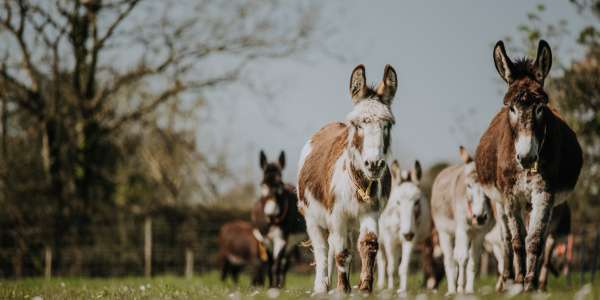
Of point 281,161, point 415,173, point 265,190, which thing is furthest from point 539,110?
point 281,161

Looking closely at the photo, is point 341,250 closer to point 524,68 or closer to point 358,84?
point 358,84

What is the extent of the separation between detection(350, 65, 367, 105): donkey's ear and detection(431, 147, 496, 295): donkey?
12.1 feet

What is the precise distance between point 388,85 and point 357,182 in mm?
1057

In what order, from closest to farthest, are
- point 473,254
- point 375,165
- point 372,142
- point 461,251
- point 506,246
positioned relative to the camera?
point 375,165
point 372,142
point 506,246
point 461,251
point 473,254

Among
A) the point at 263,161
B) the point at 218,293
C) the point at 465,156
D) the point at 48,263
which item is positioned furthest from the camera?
the point at 48,263

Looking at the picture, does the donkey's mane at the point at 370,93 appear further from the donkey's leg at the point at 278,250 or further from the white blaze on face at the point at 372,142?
the donkey's leg at the point at 278,250

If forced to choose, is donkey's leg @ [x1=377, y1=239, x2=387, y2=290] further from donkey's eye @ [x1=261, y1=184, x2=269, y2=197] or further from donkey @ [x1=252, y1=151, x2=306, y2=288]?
donkey's eye @ [x1=261, y1=184, x2=269, y2=197]

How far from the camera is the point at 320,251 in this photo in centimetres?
695

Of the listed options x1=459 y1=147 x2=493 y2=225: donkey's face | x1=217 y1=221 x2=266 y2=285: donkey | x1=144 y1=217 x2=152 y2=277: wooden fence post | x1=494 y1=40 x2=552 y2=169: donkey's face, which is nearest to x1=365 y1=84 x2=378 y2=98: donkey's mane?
x1=494 y1=40 x2=552 y2=169: donkey's face

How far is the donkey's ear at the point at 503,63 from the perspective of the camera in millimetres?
6438

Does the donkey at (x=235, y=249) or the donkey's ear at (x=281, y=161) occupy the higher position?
the donkey's ear at (x=281, y=161)

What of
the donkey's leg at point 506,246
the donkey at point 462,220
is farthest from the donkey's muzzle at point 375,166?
the donkey at point 462,220

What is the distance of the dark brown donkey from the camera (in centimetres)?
609

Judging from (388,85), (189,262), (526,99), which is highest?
(388,85)
